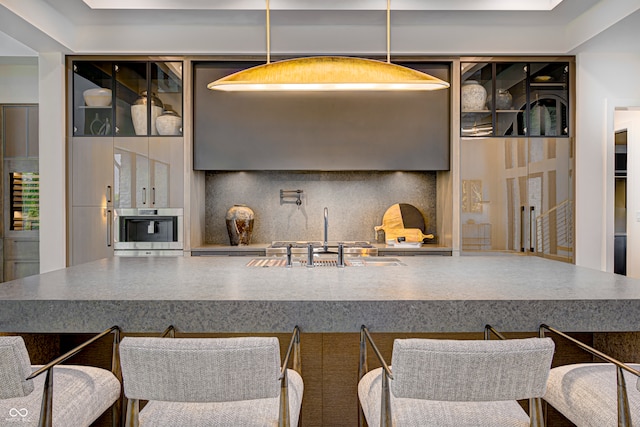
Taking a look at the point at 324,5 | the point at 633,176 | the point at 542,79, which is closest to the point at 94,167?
the point at 324,5

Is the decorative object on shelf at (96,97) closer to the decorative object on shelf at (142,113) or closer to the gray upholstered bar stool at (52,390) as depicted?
the decorative object on shelf at (142,113)

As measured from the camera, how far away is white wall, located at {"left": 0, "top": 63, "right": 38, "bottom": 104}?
4.71 meters

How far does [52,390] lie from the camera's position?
1166mm

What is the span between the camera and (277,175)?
4391 mm

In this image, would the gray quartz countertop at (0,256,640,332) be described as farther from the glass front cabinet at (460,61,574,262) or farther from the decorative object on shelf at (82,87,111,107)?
the decorative object on shelf at (82,87,111,107)

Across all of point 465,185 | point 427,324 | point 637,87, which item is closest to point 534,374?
point 427,324

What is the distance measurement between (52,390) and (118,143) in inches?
119

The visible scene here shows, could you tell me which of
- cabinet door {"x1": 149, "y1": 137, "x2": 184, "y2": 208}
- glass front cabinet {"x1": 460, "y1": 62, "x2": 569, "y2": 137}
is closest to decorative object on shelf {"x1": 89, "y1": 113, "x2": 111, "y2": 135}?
cabinet door {"x1": 149, "y1": 137, "x2": 184, "y2": 208}

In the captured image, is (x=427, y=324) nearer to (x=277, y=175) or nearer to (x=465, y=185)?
(x=465, y=185)

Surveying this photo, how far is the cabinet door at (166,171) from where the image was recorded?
151 inches

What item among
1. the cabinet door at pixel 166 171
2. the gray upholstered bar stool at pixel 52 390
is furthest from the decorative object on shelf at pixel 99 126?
the gray upholstered bar stool at pixel 52 390

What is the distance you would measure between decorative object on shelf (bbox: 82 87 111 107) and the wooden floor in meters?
2.55

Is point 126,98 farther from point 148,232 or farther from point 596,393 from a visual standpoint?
point 596,393

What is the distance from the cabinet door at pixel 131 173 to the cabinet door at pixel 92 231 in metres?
0.16
